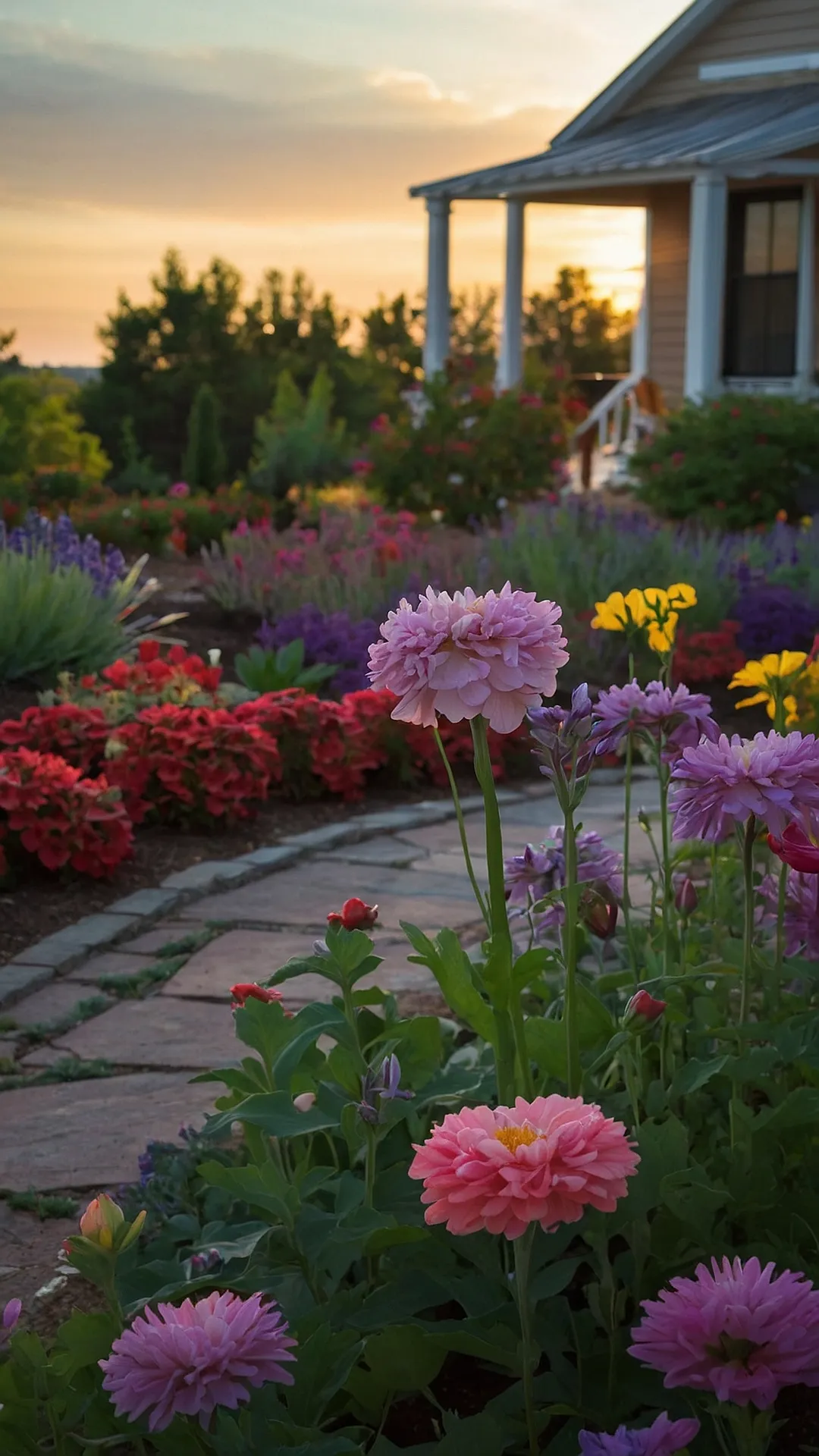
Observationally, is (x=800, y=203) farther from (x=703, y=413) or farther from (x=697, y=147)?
(x=703, y=413)

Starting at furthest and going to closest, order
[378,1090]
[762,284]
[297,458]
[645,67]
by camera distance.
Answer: [297,458] < [645,67] < [762,284] < [378,1090]

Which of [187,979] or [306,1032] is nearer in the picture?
[306,1032]

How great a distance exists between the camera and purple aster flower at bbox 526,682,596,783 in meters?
1.52

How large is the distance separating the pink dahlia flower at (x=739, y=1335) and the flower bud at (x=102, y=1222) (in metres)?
0.48

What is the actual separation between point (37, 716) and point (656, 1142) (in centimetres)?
352

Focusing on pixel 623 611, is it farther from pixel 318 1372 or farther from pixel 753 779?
pixel 318 1372

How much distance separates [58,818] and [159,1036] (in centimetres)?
116

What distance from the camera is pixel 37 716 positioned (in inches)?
189

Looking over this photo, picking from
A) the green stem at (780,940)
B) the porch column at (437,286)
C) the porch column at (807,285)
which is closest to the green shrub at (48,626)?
the green stem at (780,940)

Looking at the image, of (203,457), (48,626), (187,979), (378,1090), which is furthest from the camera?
(203,457)

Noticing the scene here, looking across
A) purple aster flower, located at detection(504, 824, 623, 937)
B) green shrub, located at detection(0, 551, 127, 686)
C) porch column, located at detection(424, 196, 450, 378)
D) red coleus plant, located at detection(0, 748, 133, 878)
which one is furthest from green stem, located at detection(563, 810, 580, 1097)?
porch column, located at detection(424, 196, 450, 378)

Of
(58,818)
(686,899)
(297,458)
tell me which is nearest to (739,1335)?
(686,899)

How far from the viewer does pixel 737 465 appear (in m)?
10.9

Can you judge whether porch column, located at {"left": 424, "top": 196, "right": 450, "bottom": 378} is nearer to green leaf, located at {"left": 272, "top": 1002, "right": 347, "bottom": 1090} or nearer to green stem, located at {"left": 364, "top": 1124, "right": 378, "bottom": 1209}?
green leaf, located at {"left": 272, "top": 1002, "right": 347, "bottom": 1090}
